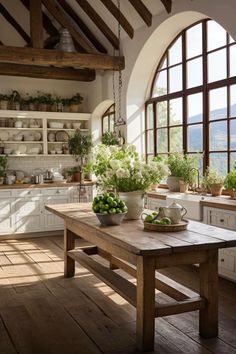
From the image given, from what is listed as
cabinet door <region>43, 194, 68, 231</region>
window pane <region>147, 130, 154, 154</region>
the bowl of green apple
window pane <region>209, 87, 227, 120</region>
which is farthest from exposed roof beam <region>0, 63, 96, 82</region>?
the bowl of green apple

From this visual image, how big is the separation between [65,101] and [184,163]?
11.4ft

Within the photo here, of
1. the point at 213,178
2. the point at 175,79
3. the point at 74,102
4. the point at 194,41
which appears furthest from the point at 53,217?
the point at 194,41

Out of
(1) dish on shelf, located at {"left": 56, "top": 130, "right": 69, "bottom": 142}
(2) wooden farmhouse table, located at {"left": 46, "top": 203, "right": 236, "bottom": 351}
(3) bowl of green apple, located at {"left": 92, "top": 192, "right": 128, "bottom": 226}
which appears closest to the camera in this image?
(2) wooden farmhouse table, located at {"left": 46, "top": 203, "right": 236, "bottom": 351}

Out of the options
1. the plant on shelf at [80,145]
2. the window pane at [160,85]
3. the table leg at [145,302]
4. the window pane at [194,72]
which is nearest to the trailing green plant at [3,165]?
the plant on shelf at [80,145]

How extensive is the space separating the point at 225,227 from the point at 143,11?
352 centimetres

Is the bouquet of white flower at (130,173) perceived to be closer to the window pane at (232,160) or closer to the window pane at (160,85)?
the window pane at (232,160)

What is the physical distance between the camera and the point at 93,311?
3852mm

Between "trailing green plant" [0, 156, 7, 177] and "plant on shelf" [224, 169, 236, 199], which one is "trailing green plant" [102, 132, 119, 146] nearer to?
"trailing green plant" [0, 156, 7, 177]

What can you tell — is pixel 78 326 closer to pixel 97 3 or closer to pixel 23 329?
pixel 23 329

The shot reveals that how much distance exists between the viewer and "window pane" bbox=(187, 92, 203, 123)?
19.3 feet

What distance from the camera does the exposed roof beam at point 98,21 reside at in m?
6.96

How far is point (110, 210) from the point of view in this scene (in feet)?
11.6

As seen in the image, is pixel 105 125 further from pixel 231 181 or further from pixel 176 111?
pixel 231 181

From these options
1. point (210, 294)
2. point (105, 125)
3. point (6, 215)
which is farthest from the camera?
point (105, 125)
